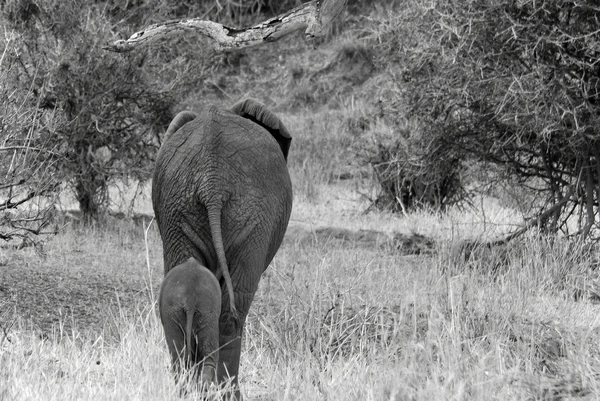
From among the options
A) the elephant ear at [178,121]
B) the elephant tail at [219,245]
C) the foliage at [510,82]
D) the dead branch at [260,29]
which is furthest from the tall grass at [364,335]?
the dead branch at [260,29]

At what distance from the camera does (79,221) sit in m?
11.1

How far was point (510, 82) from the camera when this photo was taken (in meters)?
8.52

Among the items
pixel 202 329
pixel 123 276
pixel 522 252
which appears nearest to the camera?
pixel 202 329

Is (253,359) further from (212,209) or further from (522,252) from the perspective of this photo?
(522,252)

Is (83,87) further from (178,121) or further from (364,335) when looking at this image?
(178,121)

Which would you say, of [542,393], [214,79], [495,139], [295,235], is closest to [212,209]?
[542,393]

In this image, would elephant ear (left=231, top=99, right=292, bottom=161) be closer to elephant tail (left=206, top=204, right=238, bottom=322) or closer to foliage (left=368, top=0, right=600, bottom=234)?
elephant tail (left=206, top=204, right=238, bottom=322)

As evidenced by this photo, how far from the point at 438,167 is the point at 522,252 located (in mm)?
1723

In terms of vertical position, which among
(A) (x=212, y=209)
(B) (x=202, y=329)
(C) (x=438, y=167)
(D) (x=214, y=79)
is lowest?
(D) (x=214, y=79)

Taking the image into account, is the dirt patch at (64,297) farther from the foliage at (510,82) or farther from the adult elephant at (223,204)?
the foliage at (510,82)

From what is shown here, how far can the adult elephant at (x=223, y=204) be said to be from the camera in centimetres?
426

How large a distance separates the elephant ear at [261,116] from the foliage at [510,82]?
3.52 m

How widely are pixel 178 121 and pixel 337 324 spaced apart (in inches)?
Result: 68.4

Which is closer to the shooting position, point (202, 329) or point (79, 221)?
point (202, 329)
